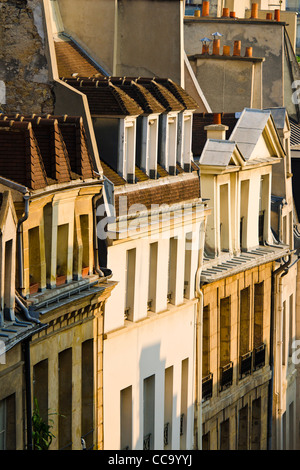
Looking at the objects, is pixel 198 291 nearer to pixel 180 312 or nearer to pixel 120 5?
pixel 180 312

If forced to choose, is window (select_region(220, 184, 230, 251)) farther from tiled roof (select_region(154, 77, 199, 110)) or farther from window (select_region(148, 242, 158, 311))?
window (select_region(148, 242, 158, 311))

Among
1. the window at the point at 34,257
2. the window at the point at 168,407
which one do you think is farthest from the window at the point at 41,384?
the window at the point at 168,407

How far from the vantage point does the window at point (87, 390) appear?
46.2 meters

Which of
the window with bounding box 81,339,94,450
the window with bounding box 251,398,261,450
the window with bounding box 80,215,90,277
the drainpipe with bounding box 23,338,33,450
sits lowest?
the window with bounding box 251,398,261,450

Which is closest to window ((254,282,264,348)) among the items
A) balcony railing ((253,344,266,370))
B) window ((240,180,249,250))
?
balcony railing ((253,344,266,370))

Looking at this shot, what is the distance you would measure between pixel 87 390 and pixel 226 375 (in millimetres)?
13401

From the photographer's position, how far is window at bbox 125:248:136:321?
163ft

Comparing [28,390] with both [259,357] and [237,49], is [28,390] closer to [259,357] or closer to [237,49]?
[259,357]

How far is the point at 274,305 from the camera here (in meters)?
64.8

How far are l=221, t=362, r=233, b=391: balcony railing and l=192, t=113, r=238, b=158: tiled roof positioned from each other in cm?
641

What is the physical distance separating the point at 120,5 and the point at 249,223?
926cm

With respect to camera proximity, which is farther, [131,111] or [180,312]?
[180,312]

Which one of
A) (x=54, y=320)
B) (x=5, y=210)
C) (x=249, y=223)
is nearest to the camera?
(x=5, y=210)
